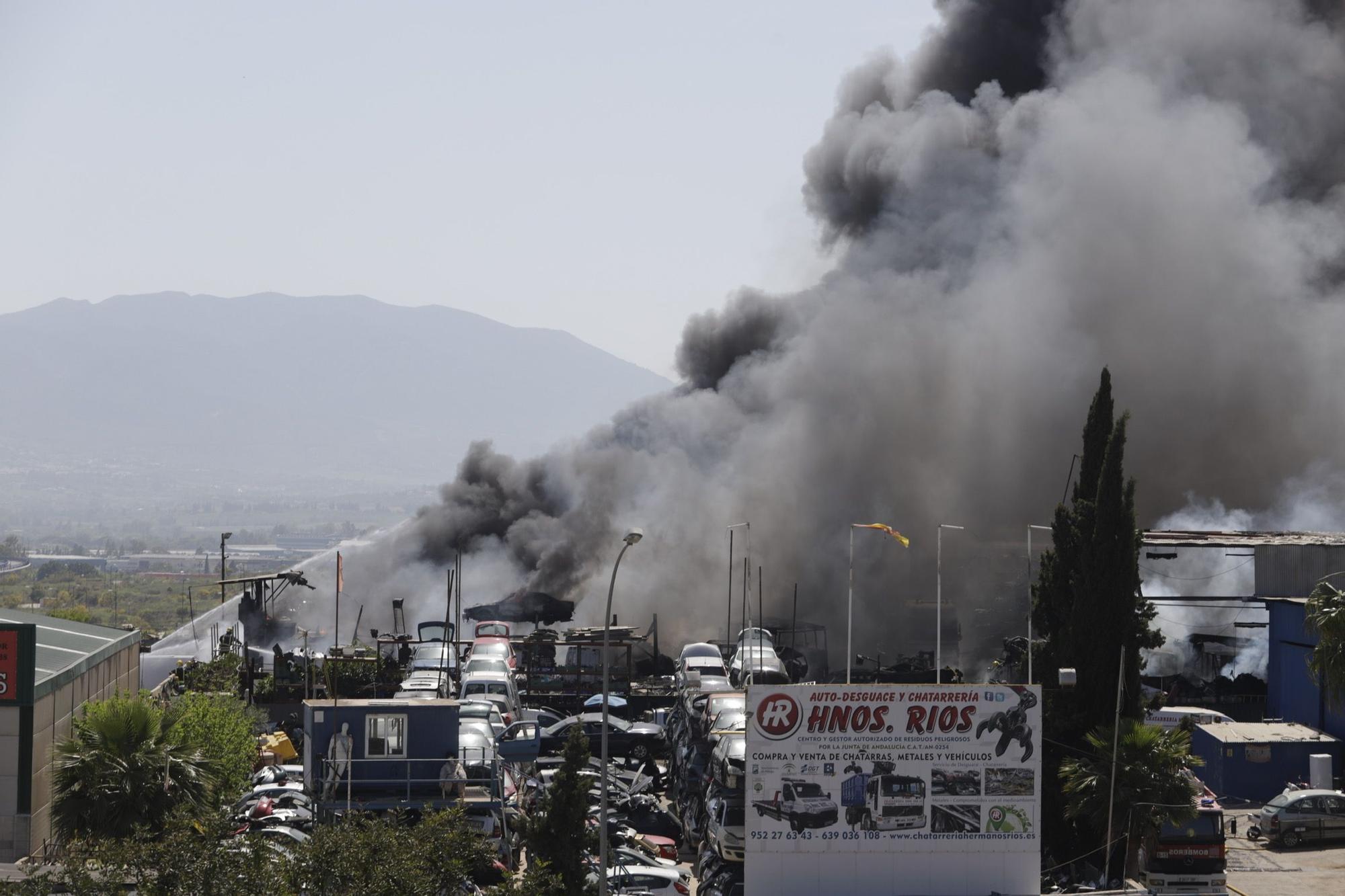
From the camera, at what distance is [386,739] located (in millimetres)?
22781

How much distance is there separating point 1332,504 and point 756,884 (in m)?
44.5

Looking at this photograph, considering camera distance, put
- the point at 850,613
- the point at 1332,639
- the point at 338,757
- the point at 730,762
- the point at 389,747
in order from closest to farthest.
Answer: the point at 730,762 < the point at 338,757 < the point at 389,747 < the point at 850,613 < the point at 1332,639

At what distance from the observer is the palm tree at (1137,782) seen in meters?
22.0

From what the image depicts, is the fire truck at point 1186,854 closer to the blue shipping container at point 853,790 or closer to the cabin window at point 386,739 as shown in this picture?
the blue shipping container at point 853,790

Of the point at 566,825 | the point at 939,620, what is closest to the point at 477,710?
the point at 939,620

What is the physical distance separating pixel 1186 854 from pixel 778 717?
7.22 m

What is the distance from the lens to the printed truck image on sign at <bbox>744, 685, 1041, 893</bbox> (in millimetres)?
19672


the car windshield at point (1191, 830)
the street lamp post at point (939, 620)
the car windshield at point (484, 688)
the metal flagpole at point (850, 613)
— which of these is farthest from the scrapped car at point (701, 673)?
the car windshield at point (1191, 830)

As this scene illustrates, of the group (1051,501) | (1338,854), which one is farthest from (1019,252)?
(1338,854)

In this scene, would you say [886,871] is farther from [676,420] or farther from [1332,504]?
[676,420]

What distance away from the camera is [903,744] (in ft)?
65.1

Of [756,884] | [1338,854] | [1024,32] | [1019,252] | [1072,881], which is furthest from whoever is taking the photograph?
[1024,32]

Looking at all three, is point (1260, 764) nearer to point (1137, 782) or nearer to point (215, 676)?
point (1137, 782)

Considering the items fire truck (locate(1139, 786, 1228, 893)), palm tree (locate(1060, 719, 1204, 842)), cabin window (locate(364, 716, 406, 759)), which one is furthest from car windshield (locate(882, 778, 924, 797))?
cabin window (locate(364, 716, 406, 759))
